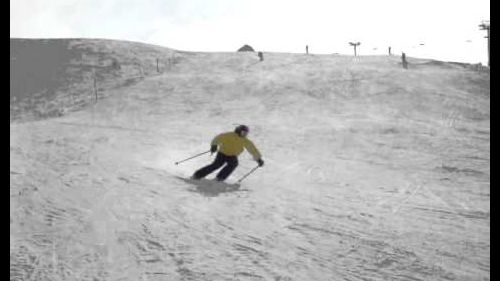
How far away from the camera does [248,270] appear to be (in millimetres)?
6445

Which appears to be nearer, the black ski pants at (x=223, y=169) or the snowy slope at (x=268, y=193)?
the snowy slope at (x=268, y=193)

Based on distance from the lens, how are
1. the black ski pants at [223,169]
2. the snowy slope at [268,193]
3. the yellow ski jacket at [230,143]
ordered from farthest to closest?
the yellow ski jacket at [230,143]
the black ski pants at [223,169]
the snowy slope at [268,193]

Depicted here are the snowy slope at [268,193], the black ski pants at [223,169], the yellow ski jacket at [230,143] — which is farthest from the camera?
the yellow ski jacket at [230,143]

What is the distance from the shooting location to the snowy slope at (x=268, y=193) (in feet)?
22.0

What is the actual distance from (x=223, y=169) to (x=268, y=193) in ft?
4.02

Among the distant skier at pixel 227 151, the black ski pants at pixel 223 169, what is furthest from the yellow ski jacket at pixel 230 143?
the black ski pants at pixel 223 169

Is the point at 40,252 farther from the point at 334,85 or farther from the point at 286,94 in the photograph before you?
the point at 334,85

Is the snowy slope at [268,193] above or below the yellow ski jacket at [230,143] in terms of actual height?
below

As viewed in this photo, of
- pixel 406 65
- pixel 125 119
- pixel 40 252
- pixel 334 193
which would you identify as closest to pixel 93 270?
pixel 40 252

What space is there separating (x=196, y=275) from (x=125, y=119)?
1442cm

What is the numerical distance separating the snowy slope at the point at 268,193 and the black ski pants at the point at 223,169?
0.62 metres

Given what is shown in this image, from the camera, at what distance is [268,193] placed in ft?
33.4

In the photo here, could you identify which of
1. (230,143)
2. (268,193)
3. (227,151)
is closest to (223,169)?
(227,151)

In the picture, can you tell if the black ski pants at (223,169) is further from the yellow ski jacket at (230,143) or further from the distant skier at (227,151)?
the yellow ski jacket at (230,143)
